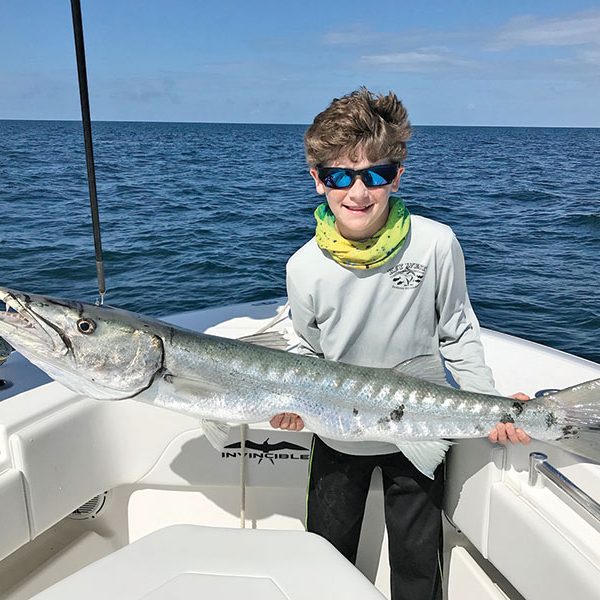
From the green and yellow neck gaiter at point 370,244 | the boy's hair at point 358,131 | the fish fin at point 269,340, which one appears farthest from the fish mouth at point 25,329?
the boy's hair at point 358,131

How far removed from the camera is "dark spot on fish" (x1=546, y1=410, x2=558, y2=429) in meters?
2.64

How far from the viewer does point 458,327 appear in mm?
2902

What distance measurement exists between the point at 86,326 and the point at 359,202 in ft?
3.88

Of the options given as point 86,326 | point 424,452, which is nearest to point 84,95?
point 86,326

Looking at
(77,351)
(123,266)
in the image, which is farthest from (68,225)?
(77,351)

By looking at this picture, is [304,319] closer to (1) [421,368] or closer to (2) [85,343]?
(1) [421,368]

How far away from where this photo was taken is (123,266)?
14.2m

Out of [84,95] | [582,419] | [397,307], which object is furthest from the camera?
[84,95]

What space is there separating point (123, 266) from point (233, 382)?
12.0 m

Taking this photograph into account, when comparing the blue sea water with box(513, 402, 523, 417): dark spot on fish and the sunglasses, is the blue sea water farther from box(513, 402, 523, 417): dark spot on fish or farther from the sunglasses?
the sunglasses

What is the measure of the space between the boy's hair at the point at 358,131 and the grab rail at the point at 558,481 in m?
1.39

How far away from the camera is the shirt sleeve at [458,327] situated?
283cm

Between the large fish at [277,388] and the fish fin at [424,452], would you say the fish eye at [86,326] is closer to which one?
the large fish at [277,388]

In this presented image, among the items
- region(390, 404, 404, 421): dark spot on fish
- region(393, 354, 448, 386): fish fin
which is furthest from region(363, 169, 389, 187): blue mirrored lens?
region(390, 404, 404, 421): dark spot on fish
